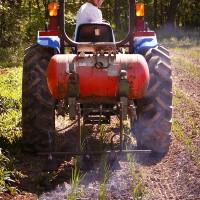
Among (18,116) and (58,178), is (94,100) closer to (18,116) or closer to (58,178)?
(58,178)

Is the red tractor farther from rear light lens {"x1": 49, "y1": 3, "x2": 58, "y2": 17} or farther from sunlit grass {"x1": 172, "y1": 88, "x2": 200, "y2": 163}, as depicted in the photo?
sunlit grass {"x1": 172, "y1": 88, "x2": 200, "y2": 163}

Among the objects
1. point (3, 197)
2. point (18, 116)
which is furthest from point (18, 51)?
point (3, 197)

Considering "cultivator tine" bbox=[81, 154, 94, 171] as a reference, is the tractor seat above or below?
above

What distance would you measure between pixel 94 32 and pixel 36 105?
44.7 inches

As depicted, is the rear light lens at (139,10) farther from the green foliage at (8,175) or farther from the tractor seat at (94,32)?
the green foliage at (8,175)

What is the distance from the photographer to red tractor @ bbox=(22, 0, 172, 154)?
14.3 feet

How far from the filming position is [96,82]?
4.34 metres

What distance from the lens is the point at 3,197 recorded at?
3.88m

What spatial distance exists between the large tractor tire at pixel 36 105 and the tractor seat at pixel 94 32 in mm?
487

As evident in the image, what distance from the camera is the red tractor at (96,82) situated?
4.35 meters

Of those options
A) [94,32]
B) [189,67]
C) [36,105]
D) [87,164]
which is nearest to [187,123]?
[94,32]

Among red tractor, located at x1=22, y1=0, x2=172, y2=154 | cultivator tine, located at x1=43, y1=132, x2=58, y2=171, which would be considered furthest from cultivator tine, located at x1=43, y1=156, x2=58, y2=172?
red tractor, located at x1=22, y1=0, x2=172, y2=154

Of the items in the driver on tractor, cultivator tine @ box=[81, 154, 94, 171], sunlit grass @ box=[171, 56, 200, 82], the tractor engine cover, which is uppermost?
the driver on tractor

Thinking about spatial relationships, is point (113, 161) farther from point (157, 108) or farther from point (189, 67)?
point (189, 67)
